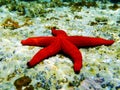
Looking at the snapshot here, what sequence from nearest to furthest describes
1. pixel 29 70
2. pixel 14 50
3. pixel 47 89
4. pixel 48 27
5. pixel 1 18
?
pixel 47 89 < pixel 29 70 < pixel 14 50 < pixel 48 27 < pixel 1 18

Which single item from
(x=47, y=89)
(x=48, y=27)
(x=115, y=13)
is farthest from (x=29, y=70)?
(x=115, y=13)

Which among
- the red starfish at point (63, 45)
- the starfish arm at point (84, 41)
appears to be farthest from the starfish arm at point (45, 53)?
the starfish arm at point (84, 41)

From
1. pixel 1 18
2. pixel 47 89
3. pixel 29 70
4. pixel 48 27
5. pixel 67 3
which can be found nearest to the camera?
pixel 47 89

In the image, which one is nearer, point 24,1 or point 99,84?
point 99,84

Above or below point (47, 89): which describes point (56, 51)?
above

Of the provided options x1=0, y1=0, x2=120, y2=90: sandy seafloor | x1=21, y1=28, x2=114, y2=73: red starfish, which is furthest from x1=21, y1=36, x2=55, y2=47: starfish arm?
x1=0, y1=0, x2=120, y2=90: sandy seafloor

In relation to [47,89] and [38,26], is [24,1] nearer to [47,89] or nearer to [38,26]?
[38,26]
